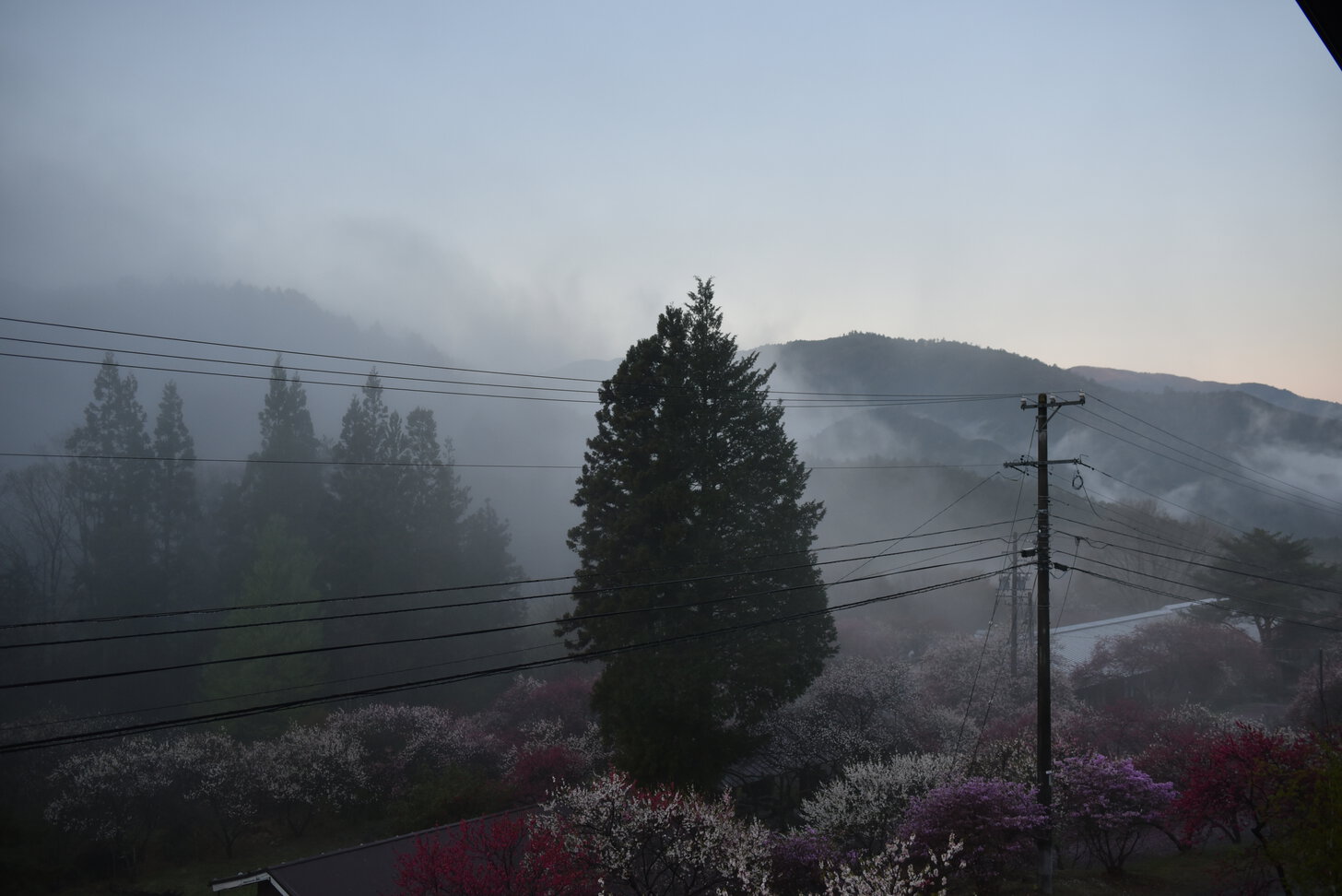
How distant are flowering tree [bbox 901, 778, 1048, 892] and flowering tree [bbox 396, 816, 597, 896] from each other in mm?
7313

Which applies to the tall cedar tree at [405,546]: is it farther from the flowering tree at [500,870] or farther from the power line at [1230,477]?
the power line at [1230,477]

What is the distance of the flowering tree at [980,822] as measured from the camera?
16734 millimetres

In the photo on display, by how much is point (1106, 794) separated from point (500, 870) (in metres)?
14.2

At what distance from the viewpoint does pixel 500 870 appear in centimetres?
1498

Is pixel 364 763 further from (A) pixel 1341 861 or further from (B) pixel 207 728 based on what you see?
(A) pixel 1341 861

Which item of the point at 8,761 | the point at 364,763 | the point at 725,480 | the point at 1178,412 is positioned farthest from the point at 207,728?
the point at 1178,412

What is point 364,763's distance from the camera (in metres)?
32.0

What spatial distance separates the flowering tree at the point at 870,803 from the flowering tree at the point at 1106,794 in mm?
2885

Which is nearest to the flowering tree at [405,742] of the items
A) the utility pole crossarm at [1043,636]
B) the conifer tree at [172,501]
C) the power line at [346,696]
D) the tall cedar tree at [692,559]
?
the tall cedar tree at [692,559]

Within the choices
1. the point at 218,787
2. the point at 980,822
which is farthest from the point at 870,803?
the point at 218,787

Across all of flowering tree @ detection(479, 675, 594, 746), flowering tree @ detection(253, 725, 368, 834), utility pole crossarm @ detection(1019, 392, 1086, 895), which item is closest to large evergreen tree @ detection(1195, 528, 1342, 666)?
utility pole crossarm @ detection(1019, 392, 1086, 895)

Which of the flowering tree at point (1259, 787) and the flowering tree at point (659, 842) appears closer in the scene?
the flowering tree at point (1259, 787)

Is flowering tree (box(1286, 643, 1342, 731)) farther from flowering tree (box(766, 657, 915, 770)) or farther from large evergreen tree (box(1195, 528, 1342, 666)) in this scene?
flowering tree (box(766, 657, 915, 770))

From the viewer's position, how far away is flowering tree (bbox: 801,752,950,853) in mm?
20031
